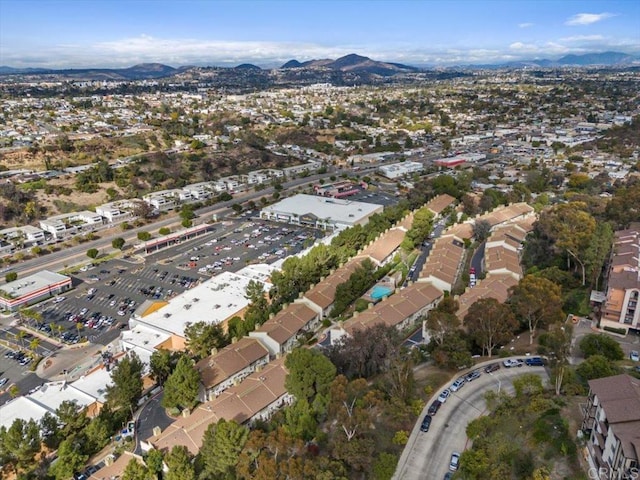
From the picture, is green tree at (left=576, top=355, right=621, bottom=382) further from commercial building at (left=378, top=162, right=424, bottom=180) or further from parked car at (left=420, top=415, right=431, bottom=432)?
commercial building at (left=378, top=162, right=424, bottom=180)

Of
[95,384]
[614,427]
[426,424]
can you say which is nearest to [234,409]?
[426,424]

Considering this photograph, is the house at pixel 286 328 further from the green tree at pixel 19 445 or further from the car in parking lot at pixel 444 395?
the green tree at pixel 19 445

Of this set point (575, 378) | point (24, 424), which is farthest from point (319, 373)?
point (24, 424)

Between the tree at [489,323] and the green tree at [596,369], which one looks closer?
the green tree at [596,369]

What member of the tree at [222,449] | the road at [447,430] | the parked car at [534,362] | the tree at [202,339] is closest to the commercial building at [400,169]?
the tree at [202,339]

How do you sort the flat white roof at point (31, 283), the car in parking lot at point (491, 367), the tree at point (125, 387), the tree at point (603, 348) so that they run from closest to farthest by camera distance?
the tree at point (603, 348), the car in parking lot at point (491, 367), the tree at point (125, 387), the flat white roof at point (31, 283)

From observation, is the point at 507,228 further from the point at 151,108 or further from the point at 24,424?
the point at 151,108

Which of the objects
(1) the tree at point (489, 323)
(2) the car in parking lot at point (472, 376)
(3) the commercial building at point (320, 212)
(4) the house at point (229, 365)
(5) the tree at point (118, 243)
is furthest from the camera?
(3) the commercial building at point (320, 212)

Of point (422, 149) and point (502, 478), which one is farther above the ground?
point (502, 478)
